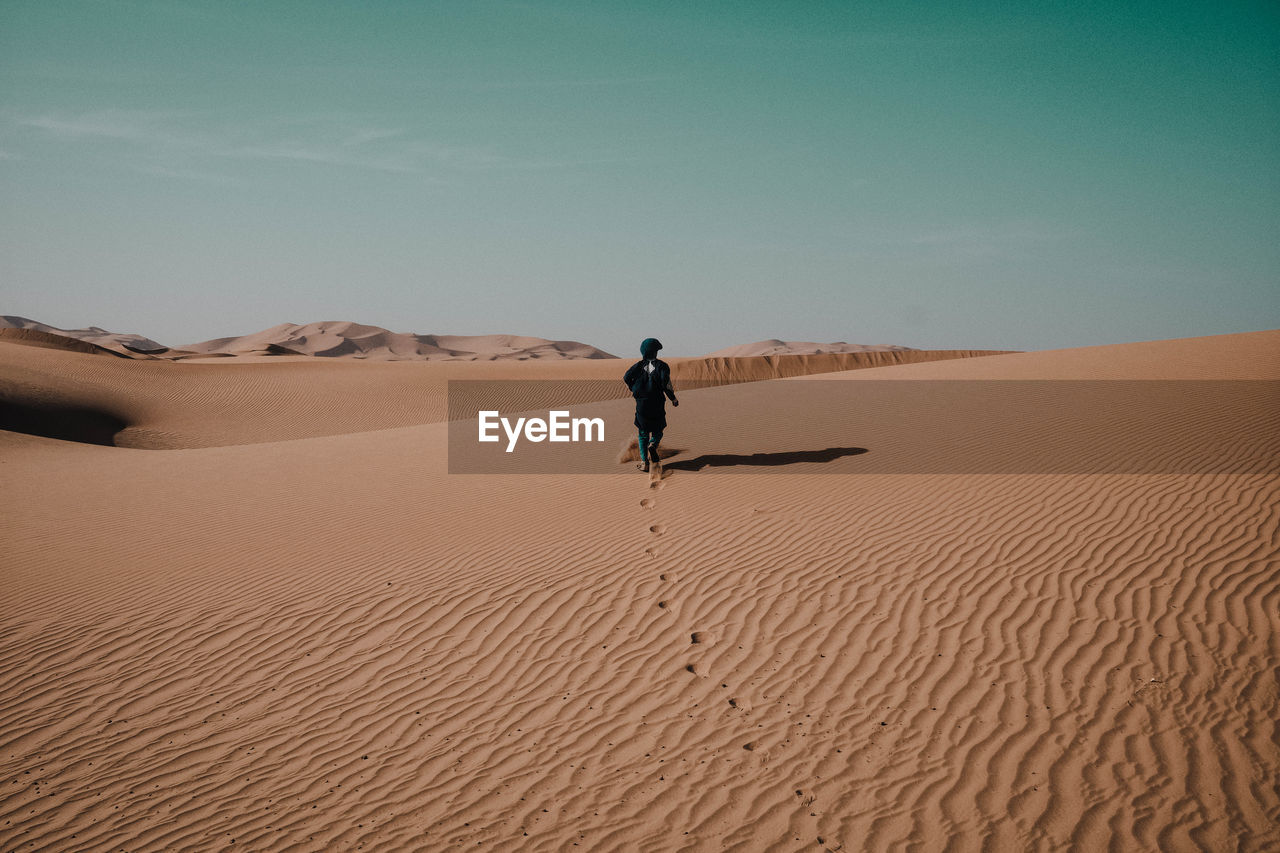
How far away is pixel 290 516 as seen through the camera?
10883 mm

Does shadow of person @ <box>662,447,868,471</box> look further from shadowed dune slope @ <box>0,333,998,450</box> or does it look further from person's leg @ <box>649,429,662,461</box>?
shadowed dune slope @ <box>0,333,998,450</box>

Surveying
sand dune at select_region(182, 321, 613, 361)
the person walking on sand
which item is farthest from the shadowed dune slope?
sand dune at select_region(182, 321, 613, 361)

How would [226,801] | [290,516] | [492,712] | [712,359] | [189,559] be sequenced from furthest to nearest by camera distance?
[712,359], [290,516], [189,559], [492,712], [226,801]

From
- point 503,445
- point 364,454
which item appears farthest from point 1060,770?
point 364,454

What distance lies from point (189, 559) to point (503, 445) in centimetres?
743

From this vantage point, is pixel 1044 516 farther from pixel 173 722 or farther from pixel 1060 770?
pixel 173 722

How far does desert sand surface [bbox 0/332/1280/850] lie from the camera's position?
13.8 feet

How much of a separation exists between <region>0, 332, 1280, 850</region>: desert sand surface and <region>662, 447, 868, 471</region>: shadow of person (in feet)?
2.97

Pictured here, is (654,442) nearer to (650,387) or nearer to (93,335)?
(650,387)

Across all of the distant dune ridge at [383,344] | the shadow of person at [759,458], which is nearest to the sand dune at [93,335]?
the distant dune ridge at [383,344]

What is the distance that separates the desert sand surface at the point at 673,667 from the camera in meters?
4.21

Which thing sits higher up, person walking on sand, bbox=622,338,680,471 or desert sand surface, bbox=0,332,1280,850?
person walking on sand, bbox=622,338,680,471

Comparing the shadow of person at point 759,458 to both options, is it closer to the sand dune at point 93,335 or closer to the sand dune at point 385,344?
the sand dune at point 385,344

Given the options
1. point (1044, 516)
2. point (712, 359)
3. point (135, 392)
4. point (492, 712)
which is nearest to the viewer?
point (492, 712)
